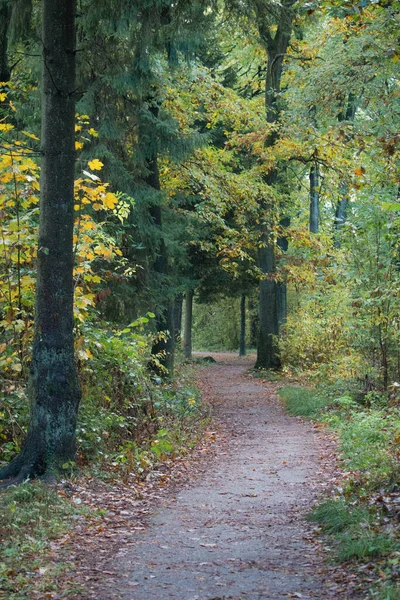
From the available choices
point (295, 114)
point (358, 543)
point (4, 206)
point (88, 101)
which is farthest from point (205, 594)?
point (295, 114)

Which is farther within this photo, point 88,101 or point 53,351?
point 88,101

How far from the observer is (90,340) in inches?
366

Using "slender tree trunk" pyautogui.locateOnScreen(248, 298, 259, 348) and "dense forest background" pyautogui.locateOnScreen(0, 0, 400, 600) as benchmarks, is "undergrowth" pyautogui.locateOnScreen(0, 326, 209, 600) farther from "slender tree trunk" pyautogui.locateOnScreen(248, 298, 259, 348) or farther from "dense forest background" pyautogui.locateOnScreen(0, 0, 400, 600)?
"slender tree trunk" pyautogui.locateOnScreen(248, 298, 259, 348)

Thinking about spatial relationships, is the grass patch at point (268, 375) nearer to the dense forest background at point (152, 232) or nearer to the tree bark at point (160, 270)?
the dense forest background at point (152, 232)

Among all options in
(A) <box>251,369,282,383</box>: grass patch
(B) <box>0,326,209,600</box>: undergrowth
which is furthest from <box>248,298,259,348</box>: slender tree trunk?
(B) <box>0,326,209,600</box>: undergrowth

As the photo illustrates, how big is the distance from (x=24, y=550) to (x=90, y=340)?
157 inches

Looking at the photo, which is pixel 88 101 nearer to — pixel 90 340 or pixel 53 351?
pixel 90 340

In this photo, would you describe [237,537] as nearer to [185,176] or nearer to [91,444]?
[91,444]

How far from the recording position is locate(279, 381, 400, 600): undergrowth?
5.08 m

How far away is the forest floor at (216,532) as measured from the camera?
5059 mm

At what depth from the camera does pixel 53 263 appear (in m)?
7.39

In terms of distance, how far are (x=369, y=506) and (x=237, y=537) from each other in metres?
1.25

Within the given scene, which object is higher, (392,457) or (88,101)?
(88,101)

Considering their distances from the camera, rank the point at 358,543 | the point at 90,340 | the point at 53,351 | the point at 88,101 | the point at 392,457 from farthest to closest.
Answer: the point at 88,101 → the point at 90,340 → the point at 392,457 → the point at 53,351 → the point at 358,543
